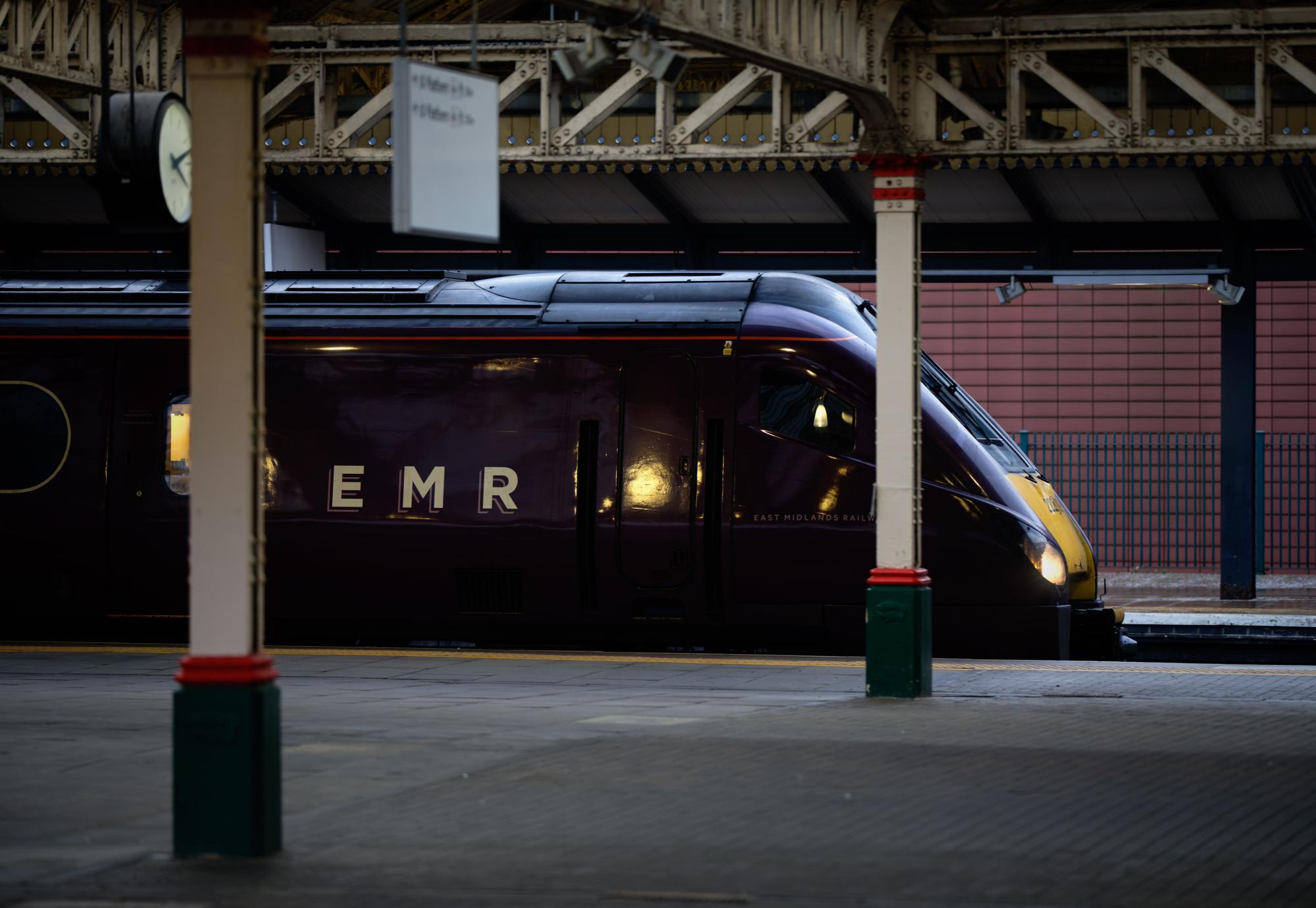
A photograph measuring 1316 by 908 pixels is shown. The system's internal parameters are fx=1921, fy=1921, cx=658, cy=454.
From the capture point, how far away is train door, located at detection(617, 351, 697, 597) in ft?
45.7

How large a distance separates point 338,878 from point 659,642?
8.20m

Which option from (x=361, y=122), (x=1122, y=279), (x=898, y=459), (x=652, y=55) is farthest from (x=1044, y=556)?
(x=652, y=55)

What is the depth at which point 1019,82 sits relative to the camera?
11.8 m

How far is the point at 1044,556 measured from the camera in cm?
1366

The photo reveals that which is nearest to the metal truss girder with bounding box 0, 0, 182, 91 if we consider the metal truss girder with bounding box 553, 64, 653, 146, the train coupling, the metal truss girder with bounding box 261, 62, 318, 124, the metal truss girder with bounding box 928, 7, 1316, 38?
the metal truss girder with bounding box 261, 62, 318, 124

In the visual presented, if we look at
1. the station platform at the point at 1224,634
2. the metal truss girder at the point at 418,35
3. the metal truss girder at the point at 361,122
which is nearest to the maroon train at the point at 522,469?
the metal truss girder at the point at 361,122

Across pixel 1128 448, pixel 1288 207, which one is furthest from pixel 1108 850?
pixel 1128 448

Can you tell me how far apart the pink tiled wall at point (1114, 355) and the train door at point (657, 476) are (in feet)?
37.8

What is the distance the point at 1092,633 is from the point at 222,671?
9038 millimetres

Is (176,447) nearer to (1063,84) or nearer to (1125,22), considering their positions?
(1063,84)

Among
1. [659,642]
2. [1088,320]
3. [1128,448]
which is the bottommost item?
[659,642]

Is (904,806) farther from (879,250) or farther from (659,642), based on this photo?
(659,642)

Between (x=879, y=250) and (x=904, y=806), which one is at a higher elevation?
(x=879, y=250)

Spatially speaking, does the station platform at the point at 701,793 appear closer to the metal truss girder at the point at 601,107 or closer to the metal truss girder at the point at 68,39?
the metal truss girder at the point at 601,107
